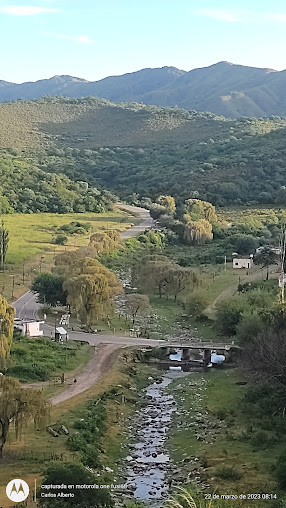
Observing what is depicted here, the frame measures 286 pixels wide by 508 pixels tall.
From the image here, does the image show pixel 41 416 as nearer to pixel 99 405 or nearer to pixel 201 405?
pixel 99 405

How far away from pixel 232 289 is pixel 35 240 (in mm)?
31305

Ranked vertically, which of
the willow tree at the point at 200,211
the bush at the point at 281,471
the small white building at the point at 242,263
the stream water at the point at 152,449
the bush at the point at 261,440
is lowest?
the stream water at the point at 152,449

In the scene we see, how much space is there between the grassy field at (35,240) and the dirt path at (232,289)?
1577cm

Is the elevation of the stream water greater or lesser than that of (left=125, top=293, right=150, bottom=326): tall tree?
lesser

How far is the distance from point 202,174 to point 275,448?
117m

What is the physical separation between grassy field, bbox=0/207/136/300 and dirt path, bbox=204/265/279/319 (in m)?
15.8

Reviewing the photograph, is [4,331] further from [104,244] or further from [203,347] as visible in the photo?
[104,244]

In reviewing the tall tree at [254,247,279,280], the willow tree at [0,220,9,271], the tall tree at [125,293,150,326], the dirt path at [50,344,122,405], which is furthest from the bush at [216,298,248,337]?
the willow tree at [0,220,9,271]

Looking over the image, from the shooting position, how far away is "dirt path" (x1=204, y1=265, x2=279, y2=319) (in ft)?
188

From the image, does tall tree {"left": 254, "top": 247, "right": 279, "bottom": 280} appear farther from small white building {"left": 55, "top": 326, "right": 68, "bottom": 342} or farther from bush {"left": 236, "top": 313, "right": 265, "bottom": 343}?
small white building {"left": 55, "top": 326, "right": 68, "bottom": 342}

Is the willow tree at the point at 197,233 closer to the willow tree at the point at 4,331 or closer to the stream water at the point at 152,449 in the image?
the stream water at the point at 152,449

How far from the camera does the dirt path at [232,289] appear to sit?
188 ft

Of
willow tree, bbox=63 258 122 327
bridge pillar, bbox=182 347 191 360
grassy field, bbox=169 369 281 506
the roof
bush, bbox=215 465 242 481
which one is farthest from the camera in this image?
willow tree, bbox=63 258 122 327

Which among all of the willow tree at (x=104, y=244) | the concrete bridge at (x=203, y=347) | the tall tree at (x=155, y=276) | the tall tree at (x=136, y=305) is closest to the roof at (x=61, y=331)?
the concrete bridge at (x=203, y=347)
